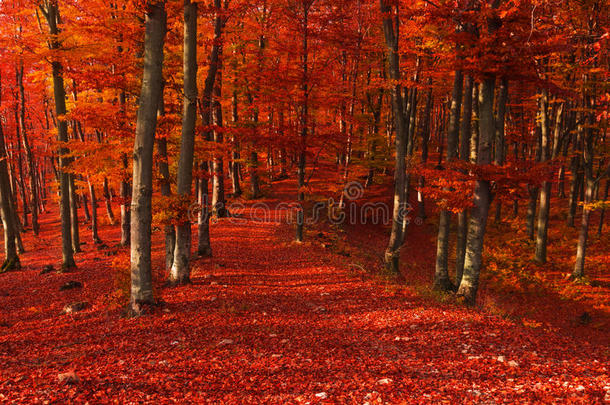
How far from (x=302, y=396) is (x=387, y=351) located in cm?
232

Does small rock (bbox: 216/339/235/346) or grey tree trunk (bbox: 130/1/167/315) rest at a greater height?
grey tree trunk (bbox: 130/1/167/315)

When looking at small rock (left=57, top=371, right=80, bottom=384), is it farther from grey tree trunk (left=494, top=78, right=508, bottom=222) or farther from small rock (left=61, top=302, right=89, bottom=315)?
grey tree trunk (left=494, top=78, right=508, bottom=222)

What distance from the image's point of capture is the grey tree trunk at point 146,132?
723 centimetres

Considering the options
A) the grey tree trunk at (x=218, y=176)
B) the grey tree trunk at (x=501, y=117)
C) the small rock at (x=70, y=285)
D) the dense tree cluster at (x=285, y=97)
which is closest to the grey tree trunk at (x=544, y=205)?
the dense tree cluster at (x=285, y=97)

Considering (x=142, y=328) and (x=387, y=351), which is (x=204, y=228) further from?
(x=387, y=351)

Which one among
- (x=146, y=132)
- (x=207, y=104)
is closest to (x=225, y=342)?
(x=146, y=132)

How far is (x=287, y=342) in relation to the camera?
665cm

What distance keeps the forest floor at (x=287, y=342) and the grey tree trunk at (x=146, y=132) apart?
1.64 m

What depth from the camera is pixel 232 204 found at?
79.4ft

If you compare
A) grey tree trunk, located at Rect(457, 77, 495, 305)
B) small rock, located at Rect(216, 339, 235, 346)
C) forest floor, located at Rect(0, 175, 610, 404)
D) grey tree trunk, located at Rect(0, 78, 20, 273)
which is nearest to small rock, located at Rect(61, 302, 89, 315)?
forest floor, located at Rect(0, 175, 610, 404)

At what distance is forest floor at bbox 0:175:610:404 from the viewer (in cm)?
455

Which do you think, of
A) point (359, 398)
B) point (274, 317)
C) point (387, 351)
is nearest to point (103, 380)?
point (359, 398)

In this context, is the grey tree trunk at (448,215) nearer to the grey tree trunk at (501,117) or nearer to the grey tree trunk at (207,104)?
the grey tree trunk at (501,117)

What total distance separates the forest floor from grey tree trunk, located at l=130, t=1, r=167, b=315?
1642mm
